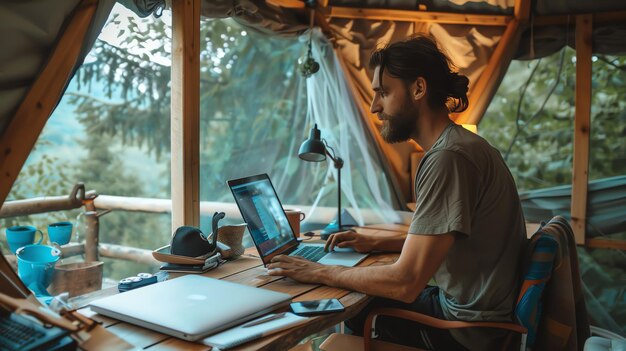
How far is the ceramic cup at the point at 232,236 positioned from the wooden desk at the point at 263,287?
4 cm

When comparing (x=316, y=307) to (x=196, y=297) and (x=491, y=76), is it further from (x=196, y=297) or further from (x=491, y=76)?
(x=491, y=76)

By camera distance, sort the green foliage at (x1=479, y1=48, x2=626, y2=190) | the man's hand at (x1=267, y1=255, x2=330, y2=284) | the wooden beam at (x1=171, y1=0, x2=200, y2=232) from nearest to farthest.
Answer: the man's hand at (x1=267, y1=255, x2=330, y2=284)
the wooden beam at (x1=171, y1=0, x2=200, y2=232)
the green foliage at (x1=479, y1=48, x2=626, y2=190)

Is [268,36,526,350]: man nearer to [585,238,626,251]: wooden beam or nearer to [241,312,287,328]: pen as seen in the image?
[241,312,287,328]: pen

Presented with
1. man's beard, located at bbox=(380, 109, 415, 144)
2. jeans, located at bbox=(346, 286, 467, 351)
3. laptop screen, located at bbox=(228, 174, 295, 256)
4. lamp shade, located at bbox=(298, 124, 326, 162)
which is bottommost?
jeans, located at bbox=(346, 286, 467, 351)

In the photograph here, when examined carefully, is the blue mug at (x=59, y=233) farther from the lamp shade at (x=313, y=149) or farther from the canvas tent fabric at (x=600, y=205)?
the canvas tent fabric at (x=600, y=205)

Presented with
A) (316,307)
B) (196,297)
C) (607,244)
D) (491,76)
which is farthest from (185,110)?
(607,244)

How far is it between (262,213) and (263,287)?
0.42m

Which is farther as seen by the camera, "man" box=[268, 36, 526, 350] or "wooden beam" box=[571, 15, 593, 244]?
"wooden beam" box=[571, 15, 593, 244]

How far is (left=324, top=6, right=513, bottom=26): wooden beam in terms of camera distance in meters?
3.32

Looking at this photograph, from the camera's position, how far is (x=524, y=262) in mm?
1580

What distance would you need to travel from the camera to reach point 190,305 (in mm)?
1280

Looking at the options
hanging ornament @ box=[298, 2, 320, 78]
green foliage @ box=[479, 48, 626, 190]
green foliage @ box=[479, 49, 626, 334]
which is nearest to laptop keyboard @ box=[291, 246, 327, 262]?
hanging ornament @ box=[298, 2, 320, 78]

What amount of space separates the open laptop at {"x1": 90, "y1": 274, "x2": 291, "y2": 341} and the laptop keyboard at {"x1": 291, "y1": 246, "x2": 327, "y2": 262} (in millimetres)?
521

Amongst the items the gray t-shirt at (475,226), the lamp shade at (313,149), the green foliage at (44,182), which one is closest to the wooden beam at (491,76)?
the lamp shade at (313,149)
